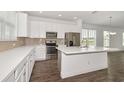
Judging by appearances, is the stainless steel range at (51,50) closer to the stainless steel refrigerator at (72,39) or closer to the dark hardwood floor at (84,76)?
the stainless steel refrigerator at (72,39)

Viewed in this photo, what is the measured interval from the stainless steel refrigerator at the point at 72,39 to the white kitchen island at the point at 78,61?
2.28 m

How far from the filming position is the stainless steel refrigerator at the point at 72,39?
5.90 meters

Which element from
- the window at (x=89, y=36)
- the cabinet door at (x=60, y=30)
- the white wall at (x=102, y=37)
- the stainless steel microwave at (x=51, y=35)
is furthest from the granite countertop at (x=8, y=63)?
the white wall at (x=102, y=37)

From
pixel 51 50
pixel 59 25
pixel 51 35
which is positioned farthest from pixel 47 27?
pixel 51 50

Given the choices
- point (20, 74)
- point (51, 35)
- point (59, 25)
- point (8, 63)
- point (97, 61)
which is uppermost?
point (59, 25)

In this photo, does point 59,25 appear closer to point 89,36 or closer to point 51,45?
point 51,45

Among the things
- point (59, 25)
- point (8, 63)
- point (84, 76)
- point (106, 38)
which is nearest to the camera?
point (8, 63)

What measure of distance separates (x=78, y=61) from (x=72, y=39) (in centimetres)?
291

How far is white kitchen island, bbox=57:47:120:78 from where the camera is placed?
2.92m

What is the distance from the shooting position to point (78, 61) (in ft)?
10.5
